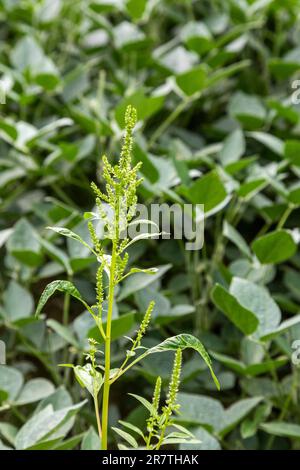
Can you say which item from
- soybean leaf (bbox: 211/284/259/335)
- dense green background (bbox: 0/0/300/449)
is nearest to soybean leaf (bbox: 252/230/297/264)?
dense green background (bbox: 0/0/300/449)

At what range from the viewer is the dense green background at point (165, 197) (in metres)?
0.89

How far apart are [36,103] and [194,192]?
1.67 feet

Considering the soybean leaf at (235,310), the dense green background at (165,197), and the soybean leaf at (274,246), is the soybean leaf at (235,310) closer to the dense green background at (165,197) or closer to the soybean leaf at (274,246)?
the dense green background at (165,197)

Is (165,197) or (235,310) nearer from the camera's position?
(235,310)

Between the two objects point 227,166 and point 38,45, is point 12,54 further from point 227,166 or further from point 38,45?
point 227,166

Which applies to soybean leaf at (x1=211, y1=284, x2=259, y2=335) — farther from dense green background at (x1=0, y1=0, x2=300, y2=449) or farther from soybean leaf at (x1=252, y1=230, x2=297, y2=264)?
soybean leaf at (x1=252, y1=230, x2=297, y2=264)

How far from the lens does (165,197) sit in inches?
39.0

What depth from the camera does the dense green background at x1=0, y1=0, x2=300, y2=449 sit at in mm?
893

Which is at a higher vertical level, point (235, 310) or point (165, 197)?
point (165, 197)

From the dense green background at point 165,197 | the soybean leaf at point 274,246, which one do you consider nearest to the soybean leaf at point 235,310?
the dense green background at point 165,197

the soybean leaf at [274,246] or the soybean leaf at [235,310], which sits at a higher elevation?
the soybean leaf at [274,246]

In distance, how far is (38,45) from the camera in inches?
51.7

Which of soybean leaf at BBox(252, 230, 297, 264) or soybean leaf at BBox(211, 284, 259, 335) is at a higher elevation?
soybean leaf at BBox(252, 230, 297, 264)

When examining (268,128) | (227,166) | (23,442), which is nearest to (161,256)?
(227,166)
